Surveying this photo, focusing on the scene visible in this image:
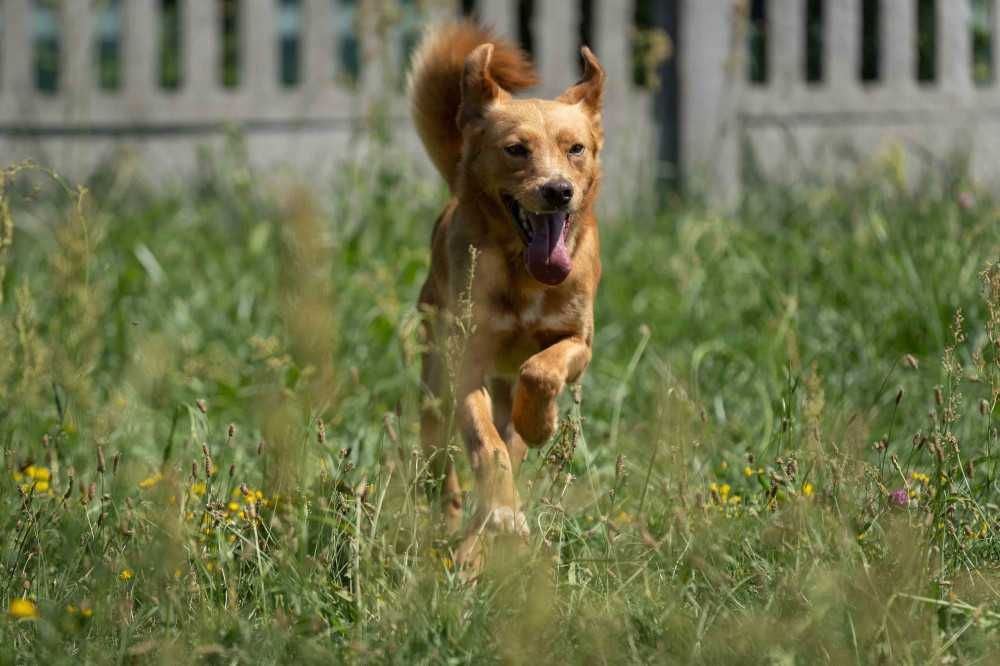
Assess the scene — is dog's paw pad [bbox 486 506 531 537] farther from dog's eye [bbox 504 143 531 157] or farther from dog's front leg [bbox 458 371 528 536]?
dog's eye [bbox 504 143 531 157]

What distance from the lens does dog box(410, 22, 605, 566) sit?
296cm

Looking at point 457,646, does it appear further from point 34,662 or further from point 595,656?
point 34,662

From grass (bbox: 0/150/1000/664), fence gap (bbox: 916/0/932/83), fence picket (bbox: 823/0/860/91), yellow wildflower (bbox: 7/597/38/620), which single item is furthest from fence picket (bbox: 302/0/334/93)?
yellow wildflower (bbox: 7/597/38/620)

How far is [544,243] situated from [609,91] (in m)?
3.94

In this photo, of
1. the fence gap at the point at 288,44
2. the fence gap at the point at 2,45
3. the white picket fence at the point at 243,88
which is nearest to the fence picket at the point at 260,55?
the white picket fence at the point at 243,88

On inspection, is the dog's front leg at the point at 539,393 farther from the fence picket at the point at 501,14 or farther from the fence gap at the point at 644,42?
the fence picket at the point at 501,14

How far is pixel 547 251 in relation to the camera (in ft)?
10.2

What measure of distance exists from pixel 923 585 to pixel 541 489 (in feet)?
4.06

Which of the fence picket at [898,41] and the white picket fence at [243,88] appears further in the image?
the fence picket at [898,41]

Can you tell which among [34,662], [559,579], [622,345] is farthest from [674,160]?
[34,662]

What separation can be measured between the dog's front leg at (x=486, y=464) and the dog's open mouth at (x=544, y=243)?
0.29 m

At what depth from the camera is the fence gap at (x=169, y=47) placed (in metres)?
9.98

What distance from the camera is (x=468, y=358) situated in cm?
315

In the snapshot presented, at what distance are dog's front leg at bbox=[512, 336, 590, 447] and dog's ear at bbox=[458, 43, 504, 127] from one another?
2.41 ft
